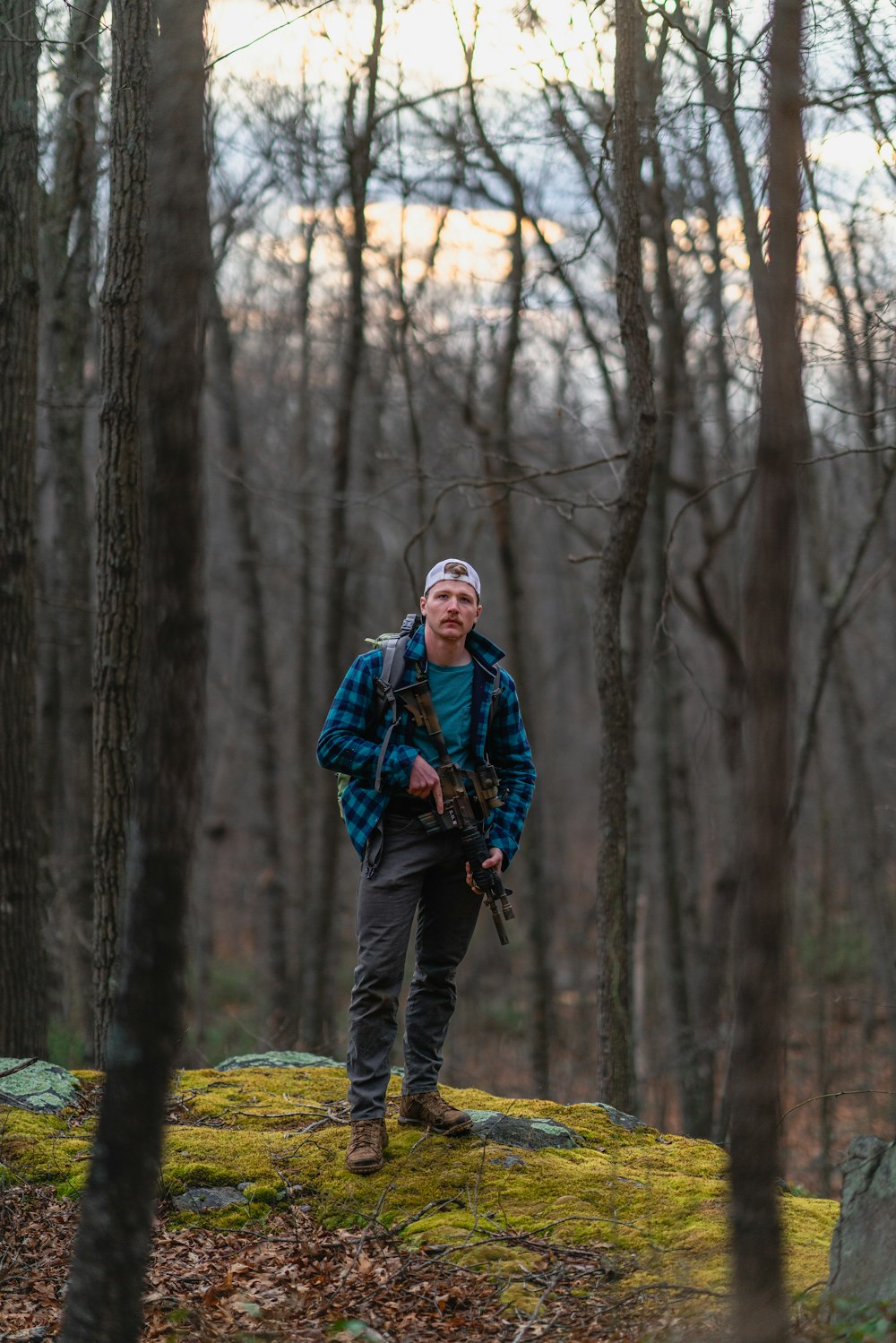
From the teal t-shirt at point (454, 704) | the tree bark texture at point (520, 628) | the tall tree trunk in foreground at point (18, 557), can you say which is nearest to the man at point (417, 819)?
the teal t-shirt at point (454, 704)

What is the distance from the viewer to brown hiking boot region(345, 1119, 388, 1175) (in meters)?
5.23

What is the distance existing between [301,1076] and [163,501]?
4.62 metres

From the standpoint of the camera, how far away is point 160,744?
12.2 ft

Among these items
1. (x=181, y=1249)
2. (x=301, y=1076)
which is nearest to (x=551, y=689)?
(x=301, y=1076)

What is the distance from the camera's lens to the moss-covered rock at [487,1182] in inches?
185

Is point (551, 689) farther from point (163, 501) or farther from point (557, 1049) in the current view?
point (163, 501)

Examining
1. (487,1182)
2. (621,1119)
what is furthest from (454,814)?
(621,1119)

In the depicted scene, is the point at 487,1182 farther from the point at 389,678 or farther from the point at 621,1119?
the point at 389,678

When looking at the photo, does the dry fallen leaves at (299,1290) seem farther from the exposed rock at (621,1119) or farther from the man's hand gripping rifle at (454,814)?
the exposed rock at (621,1119)

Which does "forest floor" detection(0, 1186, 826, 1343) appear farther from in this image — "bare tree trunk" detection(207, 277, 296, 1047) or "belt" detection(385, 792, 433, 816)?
"bare tree trunk" detection(207, 277, 296, 1047)

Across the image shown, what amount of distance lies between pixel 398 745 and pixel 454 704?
1.18 feet

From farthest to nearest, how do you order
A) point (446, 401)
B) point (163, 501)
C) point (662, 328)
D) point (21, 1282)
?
point (446, 401), point (662, 328), point (21, 1282), point (163, 501)

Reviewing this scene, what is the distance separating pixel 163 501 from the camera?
3740 millimetres

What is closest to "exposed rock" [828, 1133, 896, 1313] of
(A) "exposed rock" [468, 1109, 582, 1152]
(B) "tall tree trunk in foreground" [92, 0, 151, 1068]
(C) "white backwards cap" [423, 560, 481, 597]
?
(A) "exposed rock" [468, 1109, 582, 1152]
